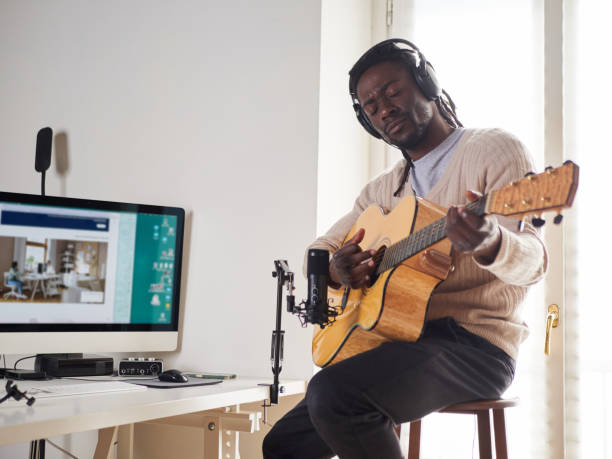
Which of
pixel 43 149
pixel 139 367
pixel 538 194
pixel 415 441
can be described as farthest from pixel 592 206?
pixel 43 149

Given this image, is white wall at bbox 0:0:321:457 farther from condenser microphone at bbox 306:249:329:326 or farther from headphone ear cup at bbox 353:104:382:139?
condenser microphone at bbox 306:249:329:326

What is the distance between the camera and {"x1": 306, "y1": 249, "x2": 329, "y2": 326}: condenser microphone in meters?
1.26

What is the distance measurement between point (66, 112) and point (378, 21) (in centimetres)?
127

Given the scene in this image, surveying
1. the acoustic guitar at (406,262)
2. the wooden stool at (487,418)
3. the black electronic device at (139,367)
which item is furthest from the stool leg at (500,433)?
the black electronic device at (139,367)

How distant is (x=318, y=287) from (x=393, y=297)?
233mm

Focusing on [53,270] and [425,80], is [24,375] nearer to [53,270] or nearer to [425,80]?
[53,270]

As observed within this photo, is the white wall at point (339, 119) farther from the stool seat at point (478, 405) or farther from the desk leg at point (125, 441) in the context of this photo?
the desk leg at point (125, 441)

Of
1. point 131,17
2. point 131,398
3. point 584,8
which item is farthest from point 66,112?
point 584,8

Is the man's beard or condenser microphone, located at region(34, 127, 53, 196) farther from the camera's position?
condenser microphone, located at region(34, 127, 53, 196)

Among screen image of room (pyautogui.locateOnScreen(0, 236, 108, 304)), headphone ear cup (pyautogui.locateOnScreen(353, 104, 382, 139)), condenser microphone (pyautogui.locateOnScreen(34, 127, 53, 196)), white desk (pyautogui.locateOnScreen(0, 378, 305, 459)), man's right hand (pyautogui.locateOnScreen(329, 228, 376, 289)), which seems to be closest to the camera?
white desk (pyautogui.locateOnScreen(0, 378, 305, 459))

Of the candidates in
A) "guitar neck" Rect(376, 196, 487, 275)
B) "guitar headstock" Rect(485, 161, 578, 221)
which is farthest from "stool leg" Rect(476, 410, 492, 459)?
"guitar headstock" Rect(485, 161, 578, 221)

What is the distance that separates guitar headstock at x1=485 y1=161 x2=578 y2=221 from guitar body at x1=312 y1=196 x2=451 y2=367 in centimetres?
16

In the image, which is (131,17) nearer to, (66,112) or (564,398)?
(66,112)

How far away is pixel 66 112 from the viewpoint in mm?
2320
